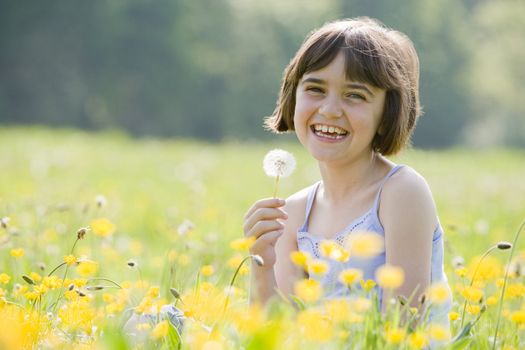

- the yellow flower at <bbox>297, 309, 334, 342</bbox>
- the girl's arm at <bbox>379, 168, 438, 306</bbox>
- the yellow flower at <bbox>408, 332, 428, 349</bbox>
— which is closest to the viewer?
the yellow flower at <bbox>297, 309, 334, 342</bbox>

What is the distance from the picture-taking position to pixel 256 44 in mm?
32531

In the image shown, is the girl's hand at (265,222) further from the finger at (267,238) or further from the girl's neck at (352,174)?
the girl's neck at (352,174)

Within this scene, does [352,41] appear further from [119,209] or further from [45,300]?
[119,209]

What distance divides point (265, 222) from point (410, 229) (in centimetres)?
42

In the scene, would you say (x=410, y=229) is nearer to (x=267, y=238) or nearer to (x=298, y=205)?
(x=267, y=238)

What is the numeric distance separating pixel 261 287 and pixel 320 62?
737 millimetres

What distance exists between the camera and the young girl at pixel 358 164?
236cm

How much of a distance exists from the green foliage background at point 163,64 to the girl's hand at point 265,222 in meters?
26.2

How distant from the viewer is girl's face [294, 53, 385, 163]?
2.47m

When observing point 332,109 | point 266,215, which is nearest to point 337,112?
point 332,109

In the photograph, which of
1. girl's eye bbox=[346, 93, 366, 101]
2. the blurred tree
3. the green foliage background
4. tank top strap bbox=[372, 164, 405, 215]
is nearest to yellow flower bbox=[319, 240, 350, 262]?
tank top strap bbox=[372, 164, 405, 215]

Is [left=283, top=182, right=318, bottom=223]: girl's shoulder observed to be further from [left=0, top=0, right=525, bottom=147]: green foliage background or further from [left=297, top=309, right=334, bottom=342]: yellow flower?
[left=0, top=0, right=525, bottom=147]: green foliage background

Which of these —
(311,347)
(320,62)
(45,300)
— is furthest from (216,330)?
(320,62)

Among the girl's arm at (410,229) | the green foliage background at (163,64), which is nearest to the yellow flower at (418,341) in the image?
the girl's arm at (410,229)
